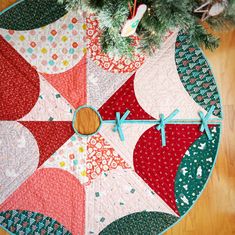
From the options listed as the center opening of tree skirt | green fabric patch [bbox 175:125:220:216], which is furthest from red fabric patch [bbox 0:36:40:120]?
green fabric patch [bbox 175:125:220:216]

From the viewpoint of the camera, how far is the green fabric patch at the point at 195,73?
141cm

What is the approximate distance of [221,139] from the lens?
1.46 meters

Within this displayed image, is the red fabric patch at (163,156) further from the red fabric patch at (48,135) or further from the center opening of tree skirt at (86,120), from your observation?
the red fabric patch at (48,135)

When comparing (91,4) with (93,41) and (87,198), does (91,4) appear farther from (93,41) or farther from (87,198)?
(87,198)

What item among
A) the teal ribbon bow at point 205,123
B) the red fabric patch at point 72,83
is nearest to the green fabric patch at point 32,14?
the red fabric patch at point 72,83

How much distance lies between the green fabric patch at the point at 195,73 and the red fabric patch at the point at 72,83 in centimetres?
40

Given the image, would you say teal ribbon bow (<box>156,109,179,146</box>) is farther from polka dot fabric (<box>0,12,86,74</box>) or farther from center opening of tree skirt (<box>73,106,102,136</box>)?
polka dot fabric (<box>0,12,86,74</box>)

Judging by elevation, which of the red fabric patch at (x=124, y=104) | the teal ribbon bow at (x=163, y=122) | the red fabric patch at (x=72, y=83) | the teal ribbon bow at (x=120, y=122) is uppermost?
the red fabric patch at (x=72, y=83)

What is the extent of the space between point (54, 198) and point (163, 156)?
49cm

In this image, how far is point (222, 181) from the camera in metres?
1.47

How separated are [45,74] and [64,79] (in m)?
0.08

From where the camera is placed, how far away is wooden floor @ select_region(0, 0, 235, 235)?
4.80 ft

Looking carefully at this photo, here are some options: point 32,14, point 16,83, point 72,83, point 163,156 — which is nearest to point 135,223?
point 163,156

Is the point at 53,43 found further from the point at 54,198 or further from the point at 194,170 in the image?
the point at 194,170
